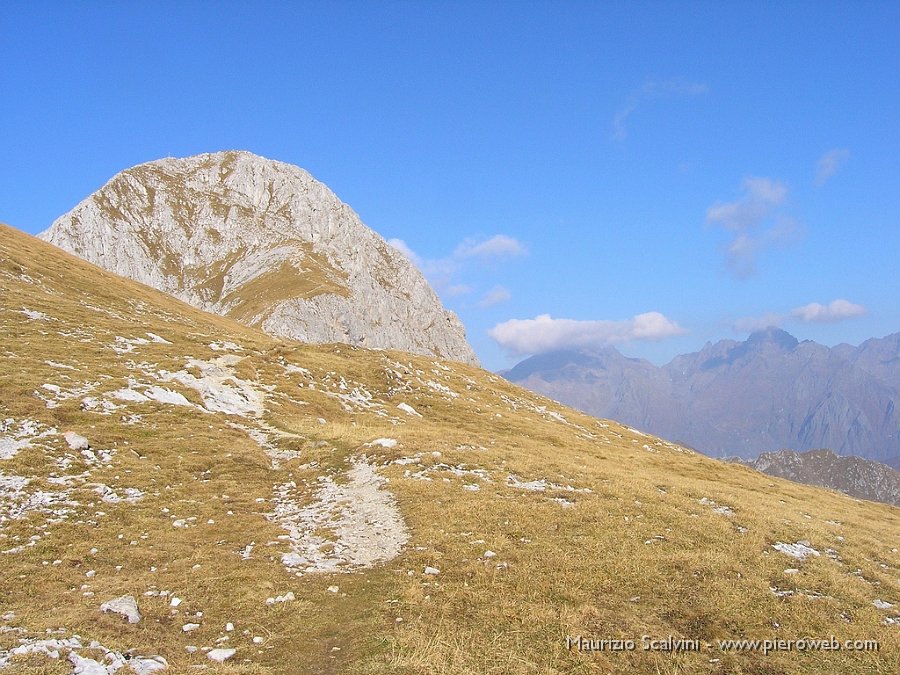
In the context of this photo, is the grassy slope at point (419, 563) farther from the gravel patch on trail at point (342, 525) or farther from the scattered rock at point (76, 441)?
the gravel patch on trail at point (342, 525)

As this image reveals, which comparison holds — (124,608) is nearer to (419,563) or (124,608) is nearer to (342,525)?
(419,563)

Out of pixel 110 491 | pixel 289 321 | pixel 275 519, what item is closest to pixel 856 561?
pixel 275 519

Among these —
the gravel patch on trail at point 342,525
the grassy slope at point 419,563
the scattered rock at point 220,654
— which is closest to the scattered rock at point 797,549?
the grassy slope at point 419,563

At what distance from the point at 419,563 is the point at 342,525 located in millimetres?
5202

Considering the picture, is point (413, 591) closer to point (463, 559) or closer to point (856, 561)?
point (463, 559)

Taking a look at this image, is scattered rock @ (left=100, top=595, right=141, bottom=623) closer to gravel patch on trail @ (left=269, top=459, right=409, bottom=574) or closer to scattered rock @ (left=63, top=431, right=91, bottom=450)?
gravel patch on trail @ (left=269, top=459, right=409, bottom=574)

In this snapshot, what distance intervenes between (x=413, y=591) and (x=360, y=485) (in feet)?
36.7

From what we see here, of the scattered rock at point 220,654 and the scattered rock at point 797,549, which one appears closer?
the scattered rock at point 220,654

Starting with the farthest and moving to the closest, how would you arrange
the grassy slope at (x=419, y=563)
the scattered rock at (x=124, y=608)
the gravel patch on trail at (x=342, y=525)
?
the gravel patch on trail at (x=342, y=525), the scattered rock at (x=124, y=608), the grassy slope at (x=419, y=563)

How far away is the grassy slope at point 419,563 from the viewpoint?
12656 millimetres

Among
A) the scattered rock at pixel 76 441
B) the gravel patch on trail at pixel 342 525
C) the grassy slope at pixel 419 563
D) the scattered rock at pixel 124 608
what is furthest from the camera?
the scattered rock at pixel 76 441

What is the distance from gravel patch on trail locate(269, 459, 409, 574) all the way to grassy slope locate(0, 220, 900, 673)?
675mm

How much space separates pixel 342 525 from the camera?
21.5 metres

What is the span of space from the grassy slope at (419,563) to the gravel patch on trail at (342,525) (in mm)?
675
